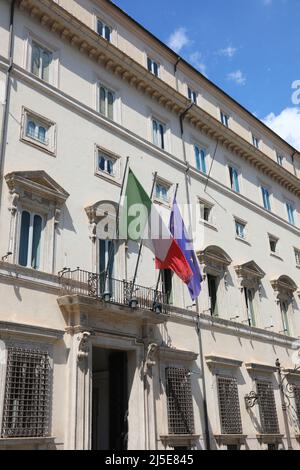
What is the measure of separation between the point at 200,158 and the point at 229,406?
1017cm

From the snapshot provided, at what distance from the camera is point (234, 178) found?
24500 mm

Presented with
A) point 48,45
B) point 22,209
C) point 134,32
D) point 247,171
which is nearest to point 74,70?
point 48,45

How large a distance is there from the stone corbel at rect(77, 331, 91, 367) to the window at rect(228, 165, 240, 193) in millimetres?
12412

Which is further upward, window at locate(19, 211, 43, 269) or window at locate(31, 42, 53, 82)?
window at locate(31, 42, 53, 82)

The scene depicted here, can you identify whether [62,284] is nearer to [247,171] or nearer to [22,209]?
[22,209]

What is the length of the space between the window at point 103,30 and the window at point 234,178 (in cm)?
818

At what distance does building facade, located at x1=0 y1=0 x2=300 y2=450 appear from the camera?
13352mm

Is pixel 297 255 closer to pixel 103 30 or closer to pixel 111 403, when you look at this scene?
pixel 103 30

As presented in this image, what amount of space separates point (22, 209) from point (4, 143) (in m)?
1.86

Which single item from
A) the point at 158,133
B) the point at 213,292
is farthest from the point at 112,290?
the point at 158,133

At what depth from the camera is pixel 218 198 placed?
22.5 m

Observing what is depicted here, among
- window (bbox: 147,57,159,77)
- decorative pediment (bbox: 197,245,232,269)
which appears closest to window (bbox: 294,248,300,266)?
decorative pediment (bbox: 197,245,232,269)

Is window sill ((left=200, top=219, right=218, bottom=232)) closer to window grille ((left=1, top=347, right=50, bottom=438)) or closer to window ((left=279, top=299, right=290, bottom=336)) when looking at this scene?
window ((left=279, top=299, right=290, bottom=336))

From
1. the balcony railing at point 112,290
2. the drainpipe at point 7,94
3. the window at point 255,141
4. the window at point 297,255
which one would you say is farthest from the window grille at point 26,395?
the window at point 255,141
